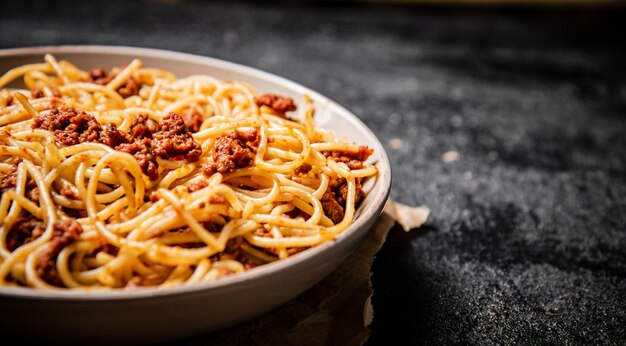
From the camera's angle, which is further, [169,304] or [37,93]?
[37,93]

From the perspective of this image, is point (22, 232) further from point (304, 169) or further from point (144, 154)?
point (304, 169)

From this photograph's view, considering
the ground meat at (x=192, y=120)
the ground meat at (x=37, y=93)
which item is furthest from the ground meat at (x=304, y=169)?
the ground meat at (x=37, y=93)

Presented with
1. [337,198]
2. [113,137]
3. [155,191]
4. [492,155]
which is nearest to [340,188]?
[337,198]

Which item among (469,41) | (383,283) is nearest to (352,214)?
(383,283)

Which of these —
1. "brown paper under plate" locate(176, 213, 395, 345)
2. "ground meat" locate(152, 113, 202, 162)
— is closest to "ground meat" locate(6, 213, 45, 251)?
"ground meat" locate(152, 113, 202, 162)

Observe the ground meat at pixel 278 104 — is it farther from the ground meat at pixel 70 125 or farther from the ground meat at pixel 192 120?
the ground meat at pixel 70 125

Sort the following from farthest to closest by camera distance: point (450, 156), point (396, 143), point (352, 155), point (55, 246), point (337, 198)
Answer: point (396, 143) < point (450, 156) < point (352, 155) < point (337, 198) < point (55, 246)

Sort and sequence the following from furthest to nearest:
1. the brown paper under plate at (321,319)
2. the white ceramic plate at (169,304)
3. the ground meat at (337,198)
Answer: the ground meat at (337,198), the brown paper under plate at (321,319), the white ceramic plate at (169,304)
